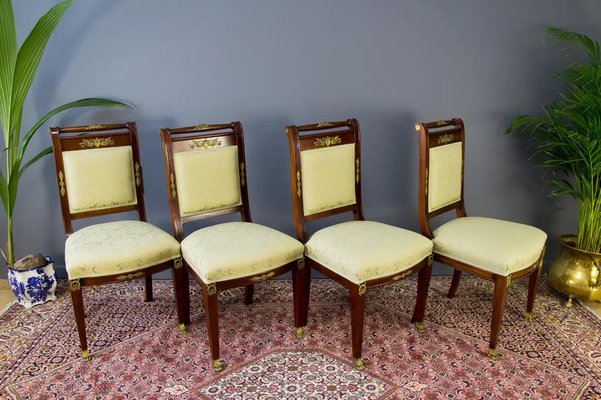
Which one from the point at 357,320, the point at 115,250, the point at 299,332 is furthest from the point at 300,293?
the point at 115,250

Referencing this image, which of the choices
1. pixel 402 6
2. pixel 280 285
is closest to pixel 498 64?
pixel 402 6

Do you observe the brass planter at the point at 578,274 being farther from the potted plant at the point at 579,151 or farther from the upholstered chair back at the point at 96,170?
the upholstered chair back at the point at 96,170

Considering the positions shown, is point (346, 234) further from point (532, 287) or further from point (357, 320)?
point (532, 287)

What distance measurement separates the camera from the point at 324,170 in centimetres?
249

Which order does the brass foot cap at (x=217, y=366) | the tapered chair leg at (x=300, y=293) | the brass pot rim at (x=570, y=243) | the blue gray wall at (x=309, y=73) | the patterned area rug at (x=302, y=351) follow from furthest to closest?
1. the blue gray wall at (x=309, y=73)
2. the brass pot rim at (x=570, y=243)
3. the tapered chair leg at (x=300, y=293)
4. the brass foot cap at (x=217, y=366)
5. the patterned area rug at (x=302, y=351)

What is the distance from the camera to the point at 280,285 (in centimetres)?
304

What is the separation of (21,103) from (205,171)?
3.49ft

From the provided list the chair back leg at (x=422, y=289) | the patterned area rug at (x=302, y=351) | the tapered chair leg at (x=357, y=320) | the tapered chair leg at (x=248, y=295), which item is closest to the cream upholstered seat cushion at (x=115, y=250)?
the patterned area rug at (x=302, y=351)

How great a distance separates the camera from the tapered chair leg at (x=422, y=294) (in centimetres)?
242

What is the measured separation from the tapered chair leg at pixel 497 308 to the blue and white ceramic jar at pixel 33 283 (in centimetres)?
240

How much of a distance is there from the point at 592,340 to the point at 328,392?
1.38 m

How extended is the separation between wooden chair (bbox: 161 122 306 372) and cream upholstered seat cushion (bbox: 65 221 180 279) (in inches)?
4.6

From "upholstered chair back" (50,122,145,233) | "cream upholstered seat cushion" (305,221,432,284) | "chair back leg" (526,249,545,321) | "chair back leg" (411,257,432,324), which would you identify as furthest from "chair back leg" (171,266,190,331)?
"chair back leg" (526,249,545,321)

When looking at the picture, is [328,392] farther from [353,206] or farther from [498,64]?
[498,64]
